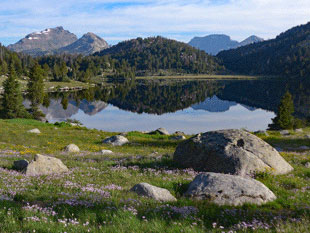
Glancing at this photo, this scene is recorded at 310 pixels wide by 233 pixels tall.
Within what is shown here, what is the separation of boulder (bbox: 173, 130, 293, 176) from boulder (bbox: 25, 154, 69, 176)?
6063 millimetres

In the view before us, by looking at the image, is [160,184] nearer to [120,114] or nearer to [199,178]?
[199,178]

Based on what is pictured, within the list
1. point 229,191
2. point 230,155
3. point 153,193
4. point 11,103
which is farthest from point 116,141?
point 11,103

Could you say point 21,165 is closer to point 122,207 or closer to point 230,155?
point 122,207

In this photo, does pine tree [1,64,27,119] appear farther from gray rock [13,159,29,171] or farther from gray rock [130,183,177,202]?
gray rock [130,183,177,202]

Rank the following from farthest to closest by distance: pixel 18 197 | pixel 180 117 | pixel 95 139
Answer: pixel 180 117
pixel 95 139
pixel 18 197

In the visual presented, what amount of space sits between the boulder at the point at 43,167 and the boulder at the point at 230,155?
606 cm

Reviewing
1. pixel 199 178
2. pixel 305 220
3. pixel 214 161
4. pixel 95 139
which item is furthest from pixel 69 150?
pixel 305 220

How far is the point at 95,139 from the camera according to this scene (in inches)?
1224

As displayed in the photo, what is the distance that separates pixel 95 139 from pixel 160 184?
72.9ft

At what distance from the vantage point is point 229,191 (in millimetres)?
8547

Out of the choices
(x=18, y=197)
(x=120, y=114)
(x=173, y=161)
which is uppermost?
(x=18, y=197)

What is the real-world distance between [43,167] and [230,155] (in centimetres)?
849

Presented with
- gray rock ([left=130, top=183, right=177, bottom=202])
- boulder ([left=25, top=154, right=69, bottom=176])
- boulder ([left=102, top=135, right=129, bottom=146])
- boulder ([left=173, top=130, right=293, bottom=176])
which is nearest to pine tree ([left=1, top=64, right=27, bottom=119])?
boulder ([left=102, top=135, right=129, bottom=146])

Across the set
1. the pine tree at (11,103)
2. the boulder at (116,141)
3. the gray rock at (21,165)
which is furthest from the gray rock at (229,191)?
the pine tree at (11,103)
